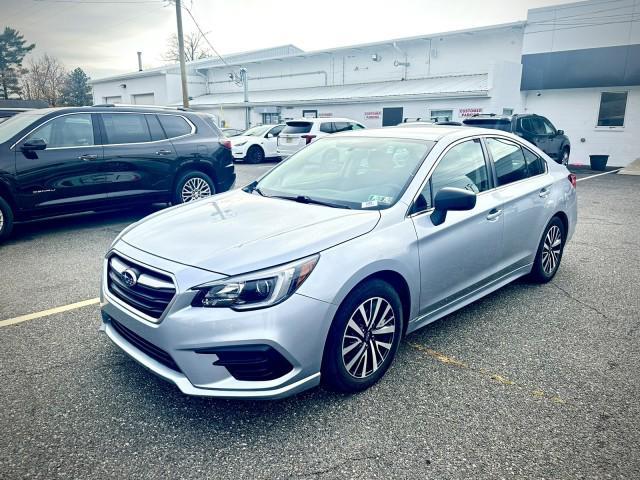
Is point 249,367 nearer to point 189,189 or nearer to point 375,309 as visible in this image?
point 375,309

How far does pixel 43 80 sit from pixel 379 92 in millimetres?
58892

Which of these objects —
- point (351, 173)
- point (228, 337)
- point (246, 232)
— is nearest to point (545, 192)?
point (351, 173)

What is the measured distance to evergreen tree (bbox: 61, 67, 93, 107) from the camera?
71250 millimetres

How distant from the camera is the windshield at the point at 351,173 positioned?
11.0 feet

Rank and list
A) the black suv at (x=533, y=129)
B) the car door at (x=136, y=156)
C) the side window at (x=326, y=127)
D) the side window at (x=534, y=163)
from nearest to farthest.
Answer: the side window at (x=534, y=163) < the car door at (x=136, y=156) < the black suv at (x=533, y=129) < the side window at (x=326, y=127)

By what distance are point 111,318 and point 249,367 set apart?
1.09m

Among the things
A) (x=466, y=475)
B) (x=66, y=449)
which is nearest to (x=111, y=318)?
(x=66, y=449)

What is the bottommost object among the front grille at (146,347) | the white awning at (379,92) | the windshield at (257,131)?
the front grille at (146,347)

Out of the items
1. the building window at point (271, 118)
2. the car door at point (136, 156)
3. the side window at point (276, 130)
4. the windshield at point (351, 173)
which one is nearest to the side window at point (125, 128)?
the car door at point (136, 156)

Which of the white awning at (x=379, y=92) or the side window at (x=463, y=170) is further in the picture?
the white awning at (x=379, y=92)

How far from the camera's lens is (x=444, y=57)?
22922 millimetres

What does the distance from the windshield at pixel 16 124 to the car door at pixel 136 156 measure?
2.93ft

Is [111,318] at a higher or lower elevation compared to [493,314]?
higher

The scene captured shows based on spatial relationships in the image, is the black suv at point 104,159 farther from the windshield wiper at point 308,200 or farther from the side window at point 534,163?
the side window at point 534,163
